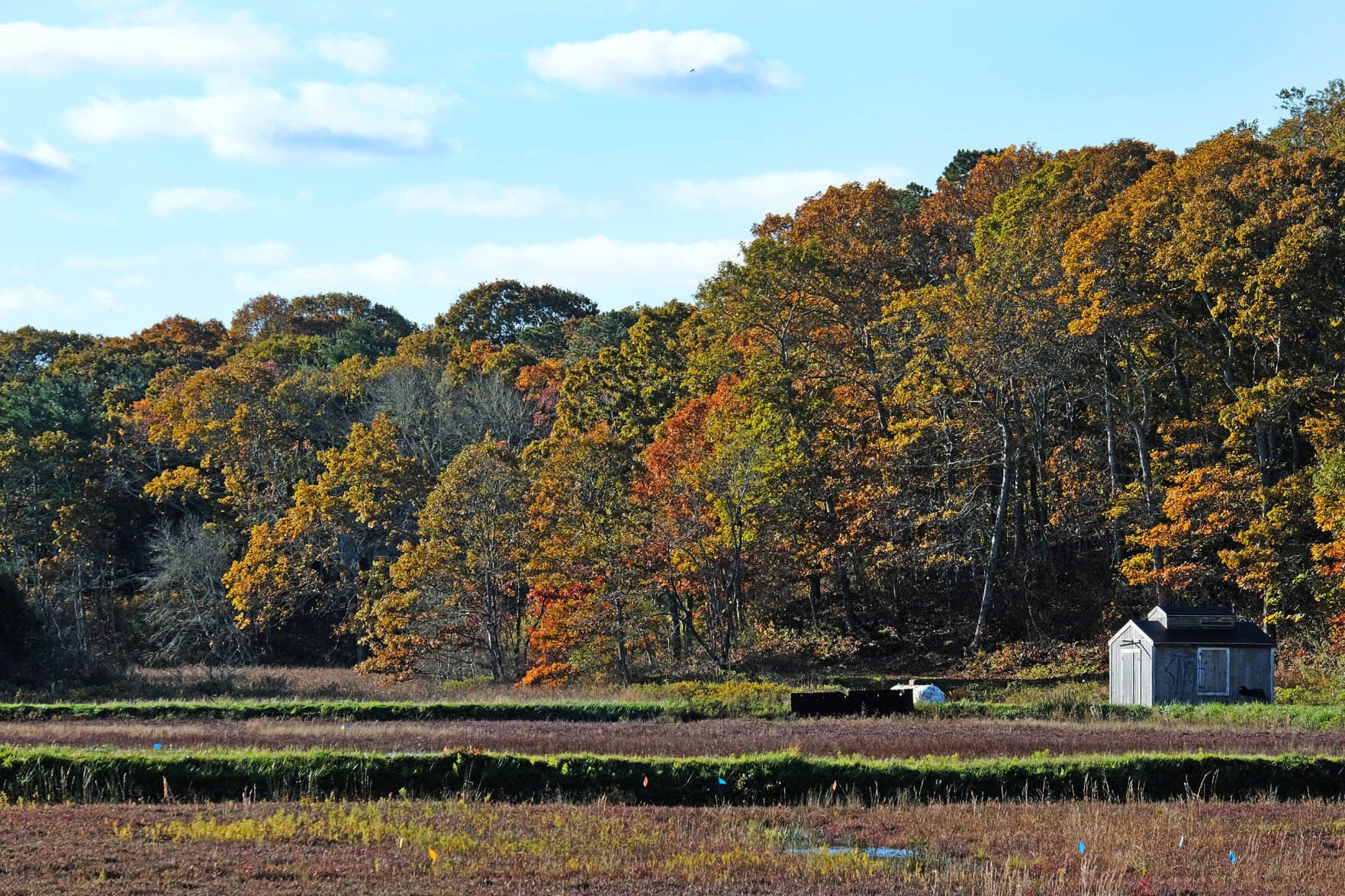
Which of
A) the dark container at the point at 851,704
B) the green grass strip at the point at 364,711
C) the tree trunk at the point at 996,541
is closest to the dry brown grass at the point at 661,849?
the dark container at the point at 851,704

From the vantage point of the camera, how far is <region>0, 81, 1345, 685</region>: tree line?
141 ft

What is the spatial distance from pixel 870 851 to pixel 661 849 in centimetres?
247

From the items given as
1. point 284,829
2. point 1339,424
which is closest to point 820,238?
point 1339,424

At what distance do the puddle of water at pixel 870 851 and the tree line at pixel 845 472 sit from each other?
89.9ft

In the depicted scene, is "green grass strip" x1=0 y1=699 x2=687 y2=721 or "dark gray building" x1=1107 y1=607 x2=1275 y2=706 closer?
"green grass strip" x1=0 y1=699 x2=687 y2=721

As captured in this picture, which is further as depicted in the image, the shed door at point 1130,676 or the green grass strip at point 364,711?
the shed door at point 1130,676

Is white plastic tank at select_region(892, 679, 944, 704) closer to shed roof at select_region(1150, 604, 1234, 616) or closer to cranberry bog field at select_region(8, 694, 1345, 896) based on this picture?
cranberry bog field at select_region(8, 694, 1345, 896)

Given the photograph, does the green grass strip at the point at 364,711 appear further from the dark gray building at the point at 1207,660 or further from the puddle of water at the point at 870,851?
the puddle of water at the point at 870,851

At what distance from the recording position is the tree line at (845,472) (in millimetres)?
42969

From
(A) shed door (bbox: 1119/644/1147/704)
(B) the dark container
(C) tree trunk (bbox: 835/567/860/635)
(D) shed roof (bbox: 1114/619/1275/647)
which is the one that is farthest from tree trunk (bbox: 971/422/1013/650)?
(B) the dark container

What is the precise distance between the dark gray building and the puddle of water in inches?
989

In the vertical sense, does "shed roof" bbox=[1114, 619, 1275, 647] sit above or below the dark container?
above

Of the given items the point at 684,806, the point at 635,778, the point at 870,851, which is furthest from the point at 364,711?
the point at 870,851

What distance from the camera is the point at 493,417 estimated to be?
7188cm
